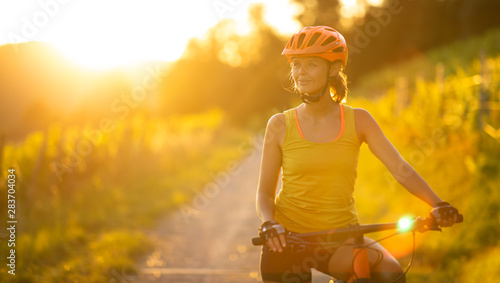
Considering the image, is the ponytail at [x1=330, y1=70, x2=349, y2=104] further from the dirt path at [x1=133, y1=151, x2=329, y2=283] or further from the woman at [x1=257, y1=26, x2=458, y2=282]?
the dirt path at [x1=133, y1=151, x2=329, y2=283]

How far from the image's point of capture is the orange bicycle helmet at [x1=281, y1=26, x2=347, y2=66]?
2.79 meters

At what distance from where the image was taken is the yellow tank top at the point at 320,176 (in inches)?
106

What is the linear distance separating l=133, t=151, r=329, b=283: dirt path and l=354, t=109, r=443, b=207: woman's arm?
1.12 metres

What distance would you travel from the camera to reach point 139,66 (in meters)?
18.6

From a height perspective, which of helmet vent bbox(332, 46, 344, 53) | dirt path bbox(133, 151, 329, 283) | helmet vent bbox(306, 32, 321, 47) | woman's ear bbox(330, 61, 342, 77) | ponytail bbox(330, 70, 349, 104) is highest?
helmet vent bbox(306, 32, 321, 47)

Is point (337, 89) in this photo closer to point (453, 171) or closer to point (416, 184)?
point (416, 184)

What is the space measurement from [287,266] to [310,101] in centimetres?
92

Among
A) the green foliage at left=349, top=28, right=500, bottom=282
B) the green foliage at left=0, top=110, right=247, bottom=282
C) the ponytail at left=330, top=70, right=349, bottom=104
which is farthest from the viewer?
the green foliage at left=0, top=110, right=247, bottom=282

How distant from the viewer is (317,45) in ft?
9.17


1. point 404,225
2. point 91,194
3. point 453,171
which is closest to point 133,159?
point 91,194

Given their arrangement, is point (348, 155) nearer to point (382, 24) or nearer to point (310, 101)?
point (310, 101)

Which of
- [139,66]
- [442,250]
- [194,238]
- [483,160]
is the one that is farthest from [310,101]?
[139,66]

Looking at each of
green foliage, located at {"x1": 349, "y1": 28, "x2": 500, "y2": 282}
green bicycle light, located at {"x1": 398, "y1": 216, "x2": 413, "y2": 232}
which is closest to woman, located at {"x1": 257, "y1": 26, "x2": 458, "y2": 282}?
green bicycle light, located at {"x1": 398, "y1": 216, "x2": 413, "y2": 232}

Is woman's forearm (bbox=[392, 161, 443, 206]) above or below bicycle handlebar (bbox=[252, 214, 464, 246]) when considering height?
above
